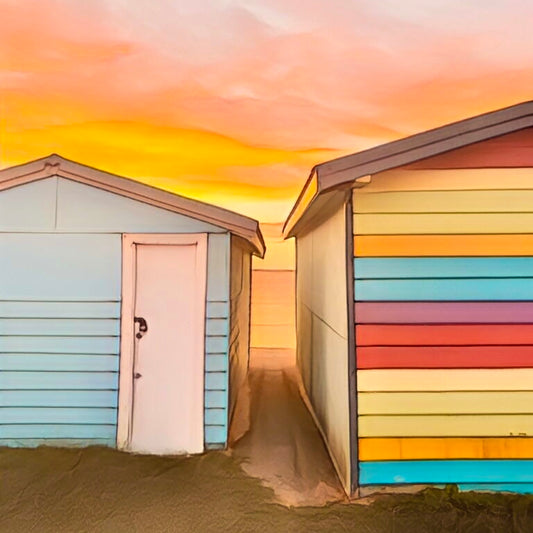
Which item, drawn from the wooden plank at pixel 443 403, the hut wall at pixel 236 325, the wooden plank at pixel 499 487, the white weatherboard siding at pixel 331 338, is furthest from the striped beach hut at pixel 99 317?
the wooden plank at pixel 499 487

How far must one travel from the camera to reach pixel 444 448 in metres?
3.17

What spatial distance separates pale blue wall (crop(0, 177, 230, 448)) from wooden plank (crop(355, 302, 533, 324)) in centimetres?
155

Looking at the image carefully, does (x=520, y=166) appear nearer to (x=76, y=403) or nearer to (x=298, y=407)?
(x=298, y=407)

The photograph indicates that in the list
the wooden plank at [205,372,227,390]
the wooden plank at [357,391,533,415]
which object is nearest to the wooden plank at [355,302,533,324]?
the wooden plank at [357,391,533,415]

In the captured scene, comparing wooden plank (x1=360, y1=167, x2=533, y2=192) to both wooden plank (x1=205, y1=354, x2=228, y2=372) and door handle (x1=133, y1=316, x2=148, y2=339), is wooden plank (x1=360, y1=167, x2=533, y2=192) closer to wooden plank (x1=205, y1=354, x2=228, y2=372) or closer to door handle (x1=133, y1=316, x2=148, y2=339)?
wooden plank (x1=205, y1=354, x2=228, y2=372)

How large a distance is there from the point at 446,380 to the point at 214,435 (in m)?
2.17

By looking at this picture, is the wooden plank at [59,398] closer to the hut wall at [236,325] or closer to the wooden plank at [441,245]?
the hut wall at [236,325]

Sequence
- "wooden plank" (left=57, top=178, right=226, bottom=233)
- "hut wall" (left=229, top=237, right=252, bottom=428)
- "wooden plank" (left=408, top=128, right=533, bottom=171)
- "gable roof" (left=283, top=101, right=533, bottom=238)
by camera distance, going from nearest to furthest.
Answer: "gable roof" (left=283, top=101, right=533, bottom=238), "wooden plank" (left=408, top=128, right=533, bottom=171), "wooden plank" (left=57, top=178, right=226, bottom=233), "hut wall" (left=229, top=237, right=252, bottom=428)

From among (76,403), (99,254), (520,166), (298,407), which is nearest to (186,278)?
(99,254)

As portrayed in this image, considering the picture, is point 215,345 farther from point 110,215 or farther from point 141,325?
point 110,215

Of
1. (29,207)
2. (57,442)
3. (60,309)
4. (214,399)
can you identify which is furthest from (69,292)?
(214,399)

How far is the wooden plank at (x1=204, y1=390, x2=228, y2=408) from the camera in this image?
161 inches

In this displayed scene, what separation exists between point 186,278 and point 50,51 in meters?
3.11

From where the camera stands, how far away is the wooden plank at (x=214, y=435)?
407cm
